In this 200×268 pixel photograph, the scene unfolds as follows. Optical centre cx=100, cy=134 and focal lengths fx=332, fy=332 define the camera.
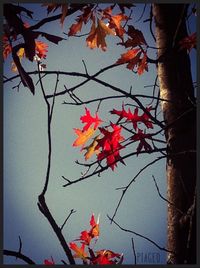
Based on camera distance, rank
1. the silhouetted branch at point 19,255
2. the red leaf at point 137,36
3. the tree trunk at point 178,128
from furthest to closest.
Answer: the red leaf at point 137,36 < the tree trunk at point 178,128 < the silhouetted branch at point 19,255

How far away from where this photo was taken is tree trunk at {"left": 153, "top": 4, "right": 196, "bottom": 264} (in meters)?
1.01

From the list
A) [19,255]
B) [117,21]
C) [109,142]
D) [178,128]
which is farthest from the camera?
[117,21]

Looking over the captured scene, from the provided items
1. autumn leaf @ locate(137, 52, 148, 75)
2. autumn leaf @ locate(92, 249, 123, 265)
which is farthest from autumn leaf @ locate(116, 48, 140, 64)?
autumn leaf @ locate(92, 249, 123, 265)

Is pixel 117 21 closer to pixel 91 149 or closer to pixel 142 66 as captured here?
pixel 142 66

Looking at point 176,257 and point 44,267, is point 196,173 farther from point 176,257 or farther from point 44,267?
point 44,267

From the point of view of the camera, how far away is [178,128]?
1.09 meters

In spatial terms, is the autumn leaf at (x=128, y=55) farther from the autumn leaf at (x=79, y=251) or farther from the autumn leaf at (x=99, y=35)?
the autumn leaf at (x=79, y=251)

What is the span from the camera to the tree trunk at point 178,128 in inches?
39.9

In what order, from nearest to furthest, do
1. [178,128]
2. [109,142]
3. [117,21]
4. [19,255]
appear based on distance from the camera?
[19,255]
[178,128]
[109,142]
[117,21]

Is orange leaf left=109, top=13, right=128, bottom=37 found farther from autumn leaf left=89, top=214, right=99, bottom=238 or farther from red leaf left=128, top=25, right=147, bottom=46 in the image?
autumn leaf left=89, top=214, right=99, bottom=238

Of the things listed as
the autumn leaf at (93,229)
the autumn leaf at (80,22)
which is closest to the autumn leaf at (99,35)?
the autumn leaf at (80,22)

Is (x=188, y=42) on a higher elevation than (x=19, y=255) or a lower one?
higher

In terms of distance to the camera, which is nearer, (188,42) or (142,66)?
(188,42)

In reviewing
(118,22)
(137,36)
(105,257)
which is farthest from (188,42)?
(105,257)
